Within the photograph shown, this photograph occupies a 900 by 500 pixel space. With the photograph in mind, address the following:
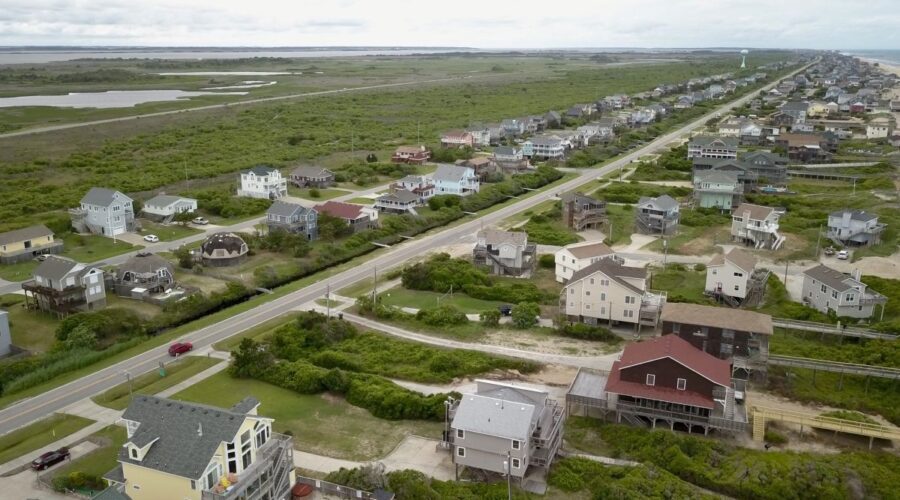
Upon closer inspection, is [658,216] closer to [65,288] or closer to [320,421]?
[320,421]

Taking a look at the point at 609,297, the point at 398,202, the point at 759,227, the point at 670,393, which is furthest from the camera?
the point at 398,202

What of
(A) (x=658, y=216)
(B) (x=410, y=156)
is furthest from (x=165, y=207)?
(A) (x=658, y=216)

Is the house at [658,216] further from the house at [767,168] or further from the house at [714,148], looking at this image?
the house at [714,148]

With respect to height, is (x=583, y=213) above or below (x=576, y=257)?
below

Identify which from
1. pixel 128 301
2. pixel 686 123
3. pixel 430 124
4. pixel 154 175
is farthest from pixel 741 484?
pixel 686 123

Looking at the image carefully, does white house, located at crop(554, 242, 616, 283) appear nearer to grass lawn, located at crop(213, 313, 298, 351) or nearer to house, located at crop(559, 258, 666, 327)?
house, located at crop(559, 258, 666, 327)

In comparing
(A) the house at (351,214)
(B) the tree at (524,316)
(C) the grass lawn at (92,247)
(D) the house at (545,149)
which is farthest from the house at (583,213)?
(D) the house at (545,149)
